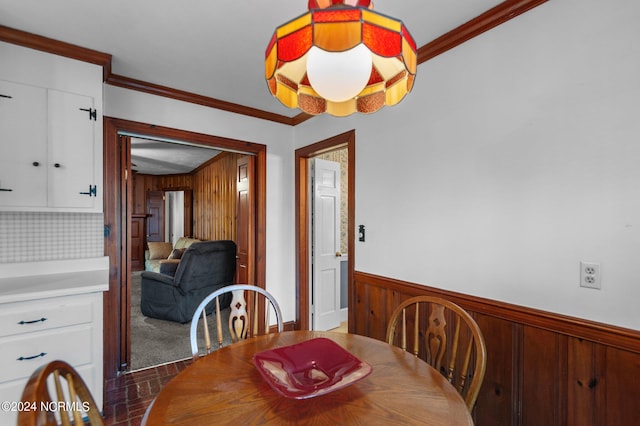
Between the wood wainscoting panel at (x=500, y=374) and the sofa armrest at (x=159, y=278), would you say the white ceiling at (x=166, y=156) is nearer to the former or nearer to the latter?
the sofa armrest at (x=159, y=278)

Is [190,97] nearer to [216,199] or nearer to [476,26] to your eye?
[476,26]

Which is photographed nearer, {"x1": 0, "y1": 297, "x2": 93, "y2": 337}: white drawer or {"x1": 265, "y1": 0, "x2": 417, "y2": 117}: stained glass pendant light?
{"x1": 265, "y1": 0, "x2": 417, "y2": 117}: stained glass pendant light

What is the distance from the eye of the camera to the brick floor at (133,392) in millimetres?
2133

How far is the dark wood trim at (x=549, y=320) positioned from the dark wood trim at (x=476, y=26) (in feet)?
5.13

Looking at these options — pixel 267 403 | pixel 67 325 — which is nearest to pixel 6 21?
pixel 67 325

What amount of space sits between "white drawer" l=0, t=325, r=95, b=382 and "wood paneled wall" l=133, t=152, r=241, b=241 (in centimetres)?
324

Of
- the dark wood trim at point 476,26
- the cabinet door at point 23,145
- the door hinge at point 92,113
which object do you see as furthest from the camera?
the door hinge at point 92,113

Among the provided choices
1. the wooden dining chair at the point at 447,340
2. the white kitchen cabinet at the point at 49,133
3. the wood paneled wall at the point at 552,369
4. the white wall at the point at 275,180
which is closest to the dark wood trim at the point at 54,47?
the white kitchen cabinet at the point at 49,133

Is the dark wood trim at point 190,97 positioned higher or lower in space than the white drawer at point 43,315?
higher

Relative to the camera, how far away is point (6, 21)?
1.85 meters

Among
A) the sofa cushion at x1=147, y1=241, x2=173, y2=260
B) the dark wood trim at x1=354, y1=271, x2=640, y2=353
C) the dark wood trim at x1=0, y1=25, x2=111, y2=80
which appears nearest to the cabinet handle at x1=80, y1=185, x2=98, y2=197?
the dark wood trim at x1=0, y1=25, x2=111, y2=80

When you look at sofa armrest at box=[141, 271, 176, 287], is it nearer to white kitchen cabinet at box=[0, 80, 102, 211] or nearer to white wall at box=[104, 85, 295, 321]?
white wall at box=[104, 85, 295, 321]

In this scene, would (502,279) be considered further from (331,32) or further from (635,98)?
(331,32)

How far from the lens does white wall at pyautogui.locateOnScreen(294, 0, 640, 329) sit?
1.33 metres
